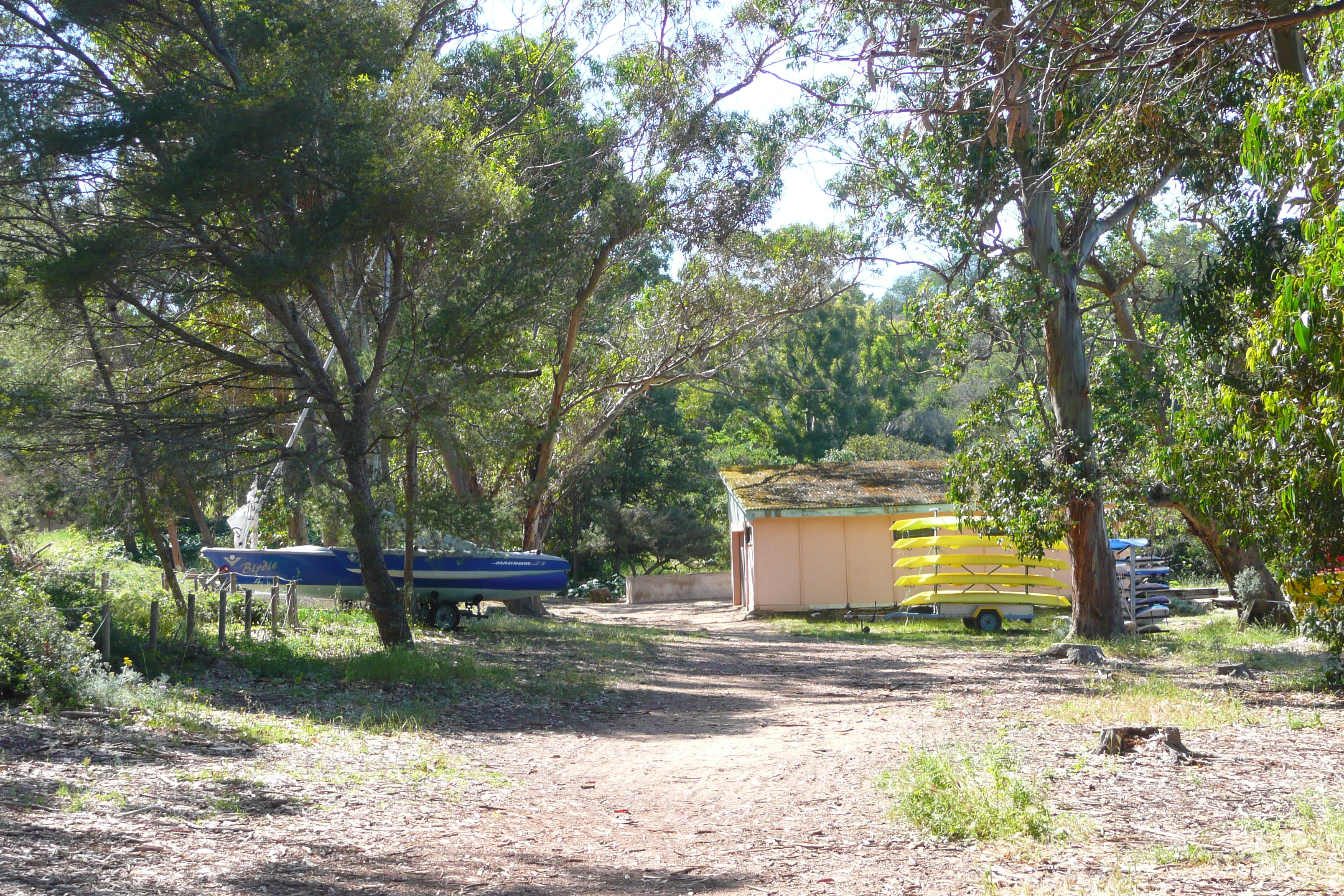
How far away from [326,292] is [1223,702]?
11327mm

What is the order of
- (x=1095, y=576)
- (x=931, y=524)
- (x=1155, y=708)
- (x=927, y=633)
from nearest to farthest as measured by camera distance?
(x=1155, y=708) < (x=1095, y=576) < (x=927, y=633) < (x=931, y=524)

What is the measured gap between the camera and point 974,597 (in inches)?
804

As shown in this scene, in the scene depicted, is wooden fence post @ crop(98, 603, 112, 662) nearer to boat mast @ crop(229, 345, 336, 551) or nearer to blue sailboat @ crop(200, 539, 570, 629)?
boat mast @ crop(229, 345, 336, 551)

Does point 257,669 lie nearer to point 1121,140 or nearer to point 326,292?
point 326,292

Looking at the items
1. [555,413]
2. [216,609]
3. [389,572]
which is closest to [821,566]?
[555,413]

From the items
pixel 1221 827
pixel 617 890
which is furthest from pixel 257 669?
pixel 1221 827

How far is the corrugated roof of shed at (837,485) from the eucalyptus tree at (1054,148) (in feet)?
20.1

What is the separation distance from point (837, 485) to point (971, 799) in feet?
67.5

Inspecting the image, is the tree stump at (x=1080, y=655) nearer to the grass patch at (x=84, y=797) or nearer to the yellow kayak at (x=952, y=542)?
the yellow kayak at (x=952, y=542)

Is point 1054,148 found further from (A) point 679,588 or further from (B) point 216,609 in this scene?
(A) point 679,588

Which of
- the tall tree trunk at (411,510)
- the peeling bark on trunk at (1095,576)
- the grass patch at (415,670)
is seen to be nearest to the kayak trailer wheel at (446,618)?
the tall tree trunk at (411,510)

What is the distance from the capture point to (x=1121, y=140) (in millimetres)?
9445

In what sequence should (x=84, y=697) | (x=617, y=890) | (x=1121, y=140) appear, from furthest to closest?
(x=1121, y=140), (x=84, y=697), (x=617, y=890)

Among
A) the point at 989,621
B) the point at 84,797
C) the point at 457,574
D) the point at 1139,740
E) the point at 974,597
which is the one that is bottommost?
the point at 989,621
